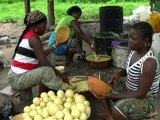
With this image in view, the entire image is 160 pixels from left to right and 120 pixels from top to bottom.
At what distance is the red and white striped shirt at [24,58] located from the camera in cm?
404

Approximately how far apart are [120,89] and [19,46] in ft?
4.95

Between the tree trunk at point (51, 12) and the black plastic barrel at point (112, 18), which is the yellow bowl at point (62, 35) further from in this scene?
the tree trunk at point (51, 12)

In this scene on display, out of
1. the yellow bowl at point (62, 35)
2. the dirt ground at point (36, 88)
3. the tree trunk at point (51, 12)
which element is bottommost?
the dirt ground at point (36, 88)

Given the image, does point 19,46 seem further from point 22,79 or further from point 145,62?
point 145,62

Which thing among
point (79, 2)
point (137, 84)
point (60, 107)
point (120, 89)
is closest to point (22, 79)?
point (60, 107)

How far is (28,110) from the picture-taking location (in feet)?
11.6

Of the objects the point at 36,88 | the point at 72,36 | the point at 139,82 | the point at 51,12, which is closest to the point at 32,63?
the point at 36,88

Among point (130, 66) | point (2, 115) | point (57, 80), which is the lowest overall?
point (2, 115)

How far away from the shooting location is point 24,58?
4.09 metres

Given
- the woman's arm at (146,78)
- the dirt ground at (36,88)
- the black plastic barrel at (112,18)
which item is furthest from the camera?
the black plastic barrel at (112,18)

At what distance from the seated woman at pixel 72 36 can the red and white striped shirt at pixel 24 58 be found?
1480 millimetres

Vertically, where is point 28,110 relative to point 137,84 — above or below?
below

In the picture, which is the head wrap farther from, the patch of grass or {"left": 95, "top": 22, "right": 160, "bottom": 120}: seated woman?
the patch of grass

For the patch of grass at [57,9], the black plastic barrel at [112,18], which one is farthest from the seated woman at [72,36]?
the patch of grass at [57,9]
